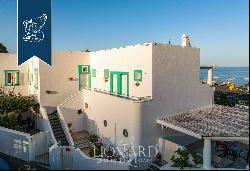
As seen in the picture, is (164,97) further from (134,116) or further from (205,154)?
(205,154)

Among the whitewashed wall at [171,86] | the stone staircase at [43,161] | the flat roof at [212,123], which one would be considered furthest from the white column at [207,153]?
the stone staircase at [43,161]

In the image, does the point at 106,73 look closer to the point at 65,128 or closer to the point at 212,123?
the point at 65,128

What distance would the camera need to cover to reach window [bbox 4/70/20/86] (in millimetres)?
22244

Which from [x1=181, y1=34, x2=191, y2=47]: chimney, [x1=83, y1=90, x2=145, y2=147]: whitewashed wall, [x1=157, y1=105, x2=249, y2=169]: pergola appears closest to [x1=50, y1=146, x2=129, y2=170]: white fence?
[x1=83, y1=90, x2=145, y2=147]: whitewashed wall

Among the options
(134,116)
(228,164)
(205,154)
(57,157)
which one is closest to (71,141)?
(57,157)

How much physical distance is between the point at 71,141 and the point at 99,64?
7.04m

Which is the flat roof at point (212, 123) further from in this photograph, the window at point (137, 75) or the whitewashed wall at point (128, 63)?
Answer: the window at point (137, 75)

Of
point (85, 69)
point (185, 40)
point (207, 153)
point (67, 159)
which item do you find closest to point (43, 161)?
point (67, 159)

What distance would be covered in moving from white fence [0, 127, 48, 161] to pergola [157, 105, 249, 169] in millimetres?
8463

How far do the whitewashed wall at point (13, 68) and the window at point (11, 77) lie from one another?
26 cm

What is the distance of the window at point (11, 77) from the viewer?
2224 cm

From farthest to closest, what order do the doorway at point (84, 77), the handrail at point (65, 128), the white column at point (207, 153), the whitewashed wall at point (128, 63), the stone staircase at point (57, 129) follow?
the doorway at point (84, 77) < the stone staircase at point (57, 129) < the handrail at point (65, 128) < the whitewashed wall at point (128, 63) < the white column at point (207, 153)

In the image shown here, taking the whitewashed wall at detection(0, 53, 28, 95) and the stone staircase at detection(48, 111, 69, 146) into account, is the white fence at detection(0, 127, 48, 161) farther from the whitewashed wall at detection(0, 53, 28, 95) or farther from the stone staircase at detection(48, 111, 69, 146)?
the whitewashed wall at detection(0, 53, 28, 95)

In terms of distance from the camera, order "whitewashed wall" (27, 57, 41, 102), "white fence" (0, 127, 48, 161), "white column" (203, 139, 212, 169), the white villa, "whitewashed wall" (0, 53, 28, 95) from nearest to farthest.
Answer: "white column" (203, 139, 212, 169), the white villa, "white fence" (0, 127, 48, 161), "whitewashed wall" (27, 57, 41, 102), "whitewashed wall" (0, 53, 28, 95)
